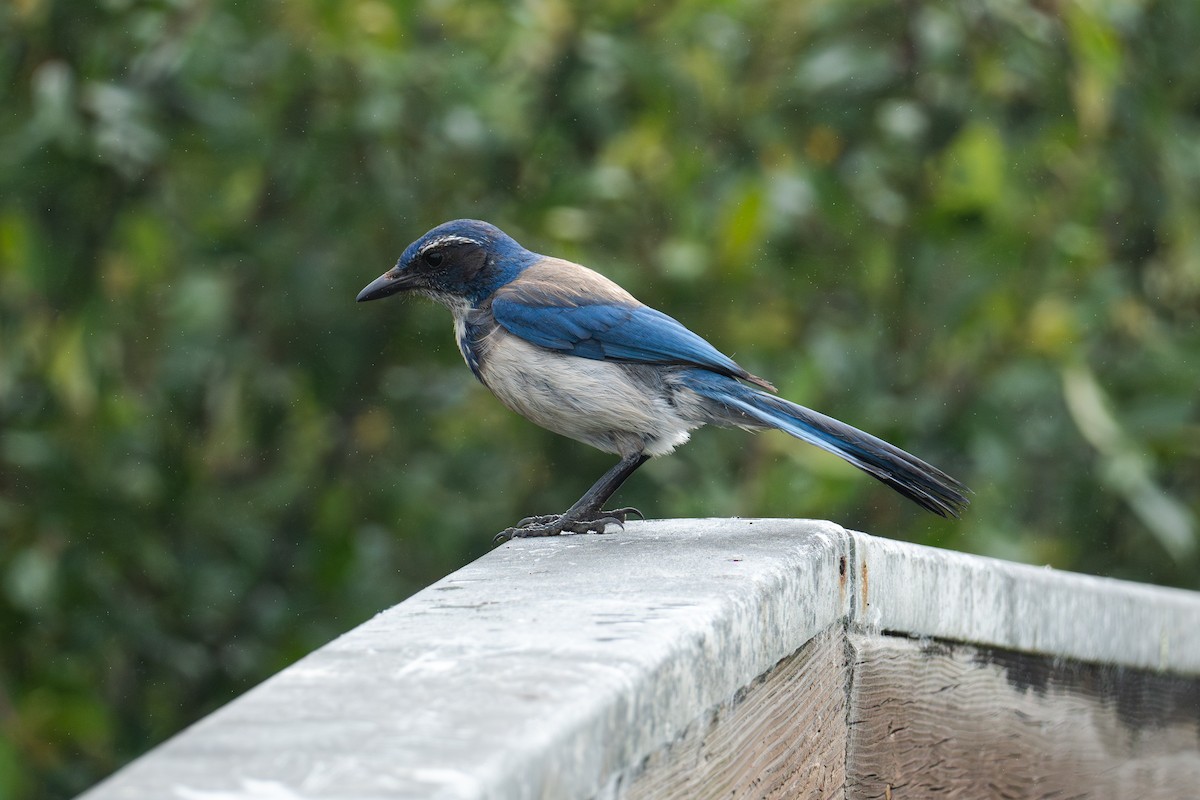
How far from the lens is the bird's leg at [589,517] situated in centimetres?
367

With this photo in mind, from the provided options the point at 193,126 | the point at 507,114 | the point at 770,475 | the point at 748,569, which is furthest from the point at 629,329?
the point at 748,569

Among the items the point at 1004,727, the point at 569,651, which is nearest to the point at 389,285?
the point at 1004,727

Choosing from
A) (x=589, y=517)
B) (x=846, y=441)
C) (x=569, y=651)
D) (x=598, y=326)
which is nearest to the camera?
(x=569, y=651)

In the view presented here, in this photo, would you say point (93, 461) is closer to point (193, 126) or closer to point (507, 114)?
point (193, 126)

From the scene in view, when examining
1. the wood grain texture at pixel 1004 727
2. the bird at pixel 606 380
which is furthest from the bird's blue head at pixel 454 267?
the wood grain texture at pixel 1004 727

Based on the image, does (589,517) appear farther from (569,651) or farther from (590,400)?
(569,651)

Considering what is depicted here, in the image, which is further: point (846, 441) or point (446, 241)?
point (446, 241)

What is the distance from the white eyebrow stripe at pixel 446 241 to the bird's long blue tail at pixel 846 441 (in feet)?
2.73

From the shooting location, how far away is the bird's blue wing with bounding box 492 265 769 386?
12.9ft

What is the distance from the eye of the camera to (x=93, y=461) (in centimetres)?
425

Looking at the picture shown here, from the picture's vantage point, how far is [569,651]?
1.66 meters

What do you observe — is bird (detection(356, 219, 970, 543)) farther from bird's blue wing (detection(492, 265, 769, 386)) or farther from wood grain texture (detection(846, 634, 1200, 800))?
wood grain texture (detection(846, 634, 1200, 800))

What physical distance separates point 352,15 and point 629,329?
1.25m

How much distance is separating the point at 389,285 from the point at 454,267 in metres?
0.19
